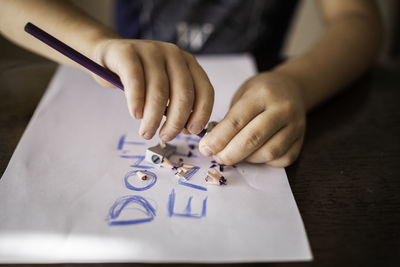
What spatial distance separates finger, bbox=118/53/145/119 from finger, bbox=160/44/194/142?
4cm

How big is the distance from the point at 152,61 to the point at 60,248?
0.24 m

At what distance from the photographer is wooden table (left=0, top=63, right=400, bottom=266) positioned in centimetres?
34

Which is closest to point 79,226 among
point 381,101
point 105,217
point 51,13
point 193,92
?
point 105,217

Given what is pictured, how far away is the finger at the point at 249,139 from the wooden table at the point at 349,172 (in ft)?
0.23

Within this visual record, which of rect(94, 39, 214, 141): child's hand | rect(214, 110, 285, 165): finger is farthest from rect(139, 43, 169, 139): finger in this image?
rect(214, 110, 285, 165): finger

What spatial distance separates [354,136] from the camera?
52 cm

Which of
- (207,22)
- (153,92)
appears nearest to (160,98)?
(153,92)

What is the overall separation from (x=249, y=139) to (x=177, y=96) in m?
0.11

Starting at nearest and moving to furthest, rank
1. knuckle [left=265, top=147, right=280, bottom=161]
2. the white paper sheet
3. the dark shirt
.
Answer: the white paper sheet, knuckle [left=265, top=147, right=280, bottom=161], the dark shirt

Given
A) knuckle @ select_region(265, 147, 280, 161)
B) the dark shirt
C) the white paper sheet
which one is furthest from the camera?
the dark shirt

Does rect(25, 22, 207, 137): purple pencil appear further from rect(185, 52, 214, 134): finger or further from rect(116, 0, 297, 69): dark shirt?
rect(116, 0, 297, 69): dark shirt

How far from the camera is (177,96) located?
0.39 m

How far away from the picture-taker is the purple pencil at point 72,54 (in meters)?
0.38

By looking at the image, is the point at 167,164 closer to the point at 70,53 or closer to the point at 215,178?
the point at 215,178
